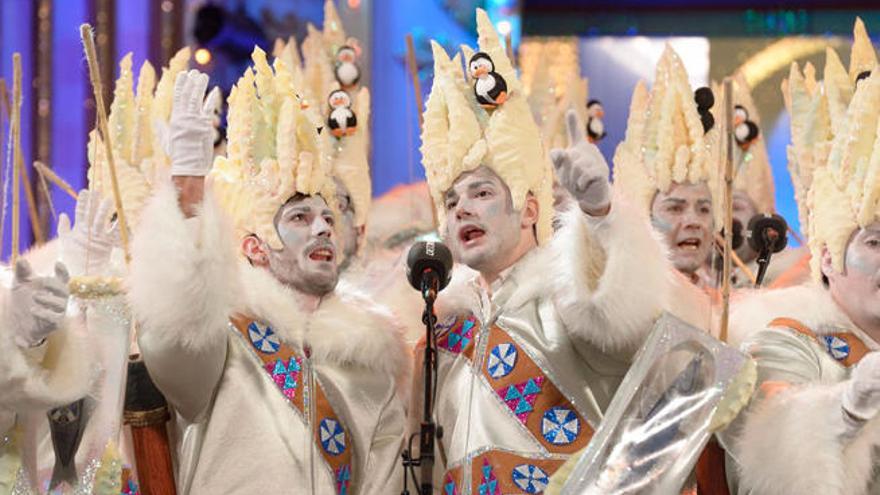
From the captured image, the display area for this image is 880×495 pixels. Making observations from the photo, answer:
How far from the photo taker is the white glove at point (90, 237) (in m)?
5.20

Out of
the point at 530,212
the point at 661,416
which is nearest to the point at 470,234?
the point at 530,212

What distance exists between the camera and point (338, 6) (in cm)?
964

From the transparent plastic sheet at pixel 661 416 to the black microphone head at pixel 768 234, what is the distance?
0.84m

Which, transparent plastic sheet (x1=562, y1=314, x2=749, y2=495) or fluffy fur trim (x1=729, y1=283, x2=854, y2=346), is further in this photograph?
fluffy fur trim (x1=729, y1=283, x2=854, y2=346)

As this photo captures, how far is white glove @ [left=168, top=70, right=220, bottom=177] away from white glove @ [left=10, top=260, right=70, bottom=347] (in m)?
0.43

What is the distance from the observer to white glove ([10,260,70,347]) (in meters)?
4.41

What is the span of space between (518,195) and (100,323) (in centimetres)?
105

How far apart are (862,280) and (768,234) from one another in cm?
58

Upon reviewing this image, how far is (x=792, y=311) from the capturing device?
4.87m

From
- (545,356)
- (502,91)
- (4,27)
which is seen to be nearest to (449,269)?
(545,356)

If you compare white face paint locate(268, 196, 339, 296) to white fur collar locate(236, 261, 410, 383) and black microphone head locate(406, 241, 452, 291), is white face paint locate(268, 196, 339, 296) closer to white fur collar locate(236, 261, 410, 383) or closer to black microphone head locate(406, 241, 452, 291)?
white fur collar locate(236, 261, 410, 383)

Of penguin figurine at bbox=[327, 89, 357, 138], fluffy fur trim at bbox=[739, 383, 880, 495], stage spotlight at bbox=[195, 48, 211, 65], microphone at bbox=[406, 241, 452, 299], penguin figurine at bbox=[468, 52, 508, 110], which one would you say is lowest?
fluffy fur trim at bbox=[739, 383, 880, 495]

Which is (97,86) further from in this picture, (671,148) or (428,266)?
(671,148)

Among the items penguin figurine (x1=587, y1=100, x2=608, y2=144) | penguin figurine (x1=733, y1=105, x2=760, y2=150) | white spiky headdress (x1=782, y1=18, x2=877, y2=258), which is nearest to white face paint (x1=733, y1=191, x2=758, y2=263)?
penguin figurine (x1=733, y1=105, x2=760, y2=150)
